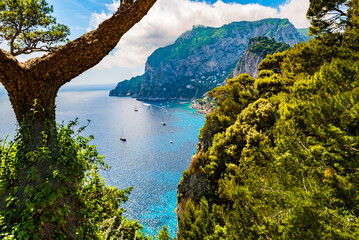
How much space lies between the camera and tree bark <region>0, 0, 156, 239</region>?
3.47 m

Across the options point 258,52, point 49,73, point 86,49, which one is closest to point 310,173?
point 86,49

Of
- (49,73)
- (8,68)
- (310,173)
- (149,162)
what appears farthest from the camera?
(149,162)

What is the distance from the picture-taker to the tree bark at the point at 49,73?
11.4ft

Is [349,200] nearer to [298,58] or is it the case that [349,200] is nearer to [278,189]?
[278,189]

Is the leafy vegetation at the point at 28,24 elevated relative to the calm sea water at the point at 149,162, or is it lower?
elevated

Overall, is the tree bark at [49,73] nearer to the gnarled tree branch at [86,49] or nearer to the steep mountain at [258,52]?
the gnarled tree branch at [86,49]

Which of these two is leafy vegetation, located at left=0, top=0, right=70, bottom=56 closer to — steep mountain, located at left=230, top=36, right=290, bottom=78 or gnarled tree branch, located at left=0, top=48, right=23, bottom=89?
gnarled tree branch, located at left=0, top=48, right=23, bottom=89

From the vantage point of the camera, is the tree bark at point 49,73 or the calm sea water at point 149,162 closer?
the tree bark at point 49,73

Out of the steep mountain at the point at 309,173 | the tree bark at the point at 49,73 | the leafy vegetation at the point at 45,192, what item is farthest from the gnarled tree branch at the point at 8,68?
the steep mountain at the point at 309,173

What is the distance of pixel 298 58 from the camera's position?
15086 mm

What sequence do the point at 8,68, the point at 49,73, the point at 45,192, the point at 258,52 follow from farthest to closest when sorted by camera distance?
the point at 258,52
the point at 49,73
the point at 8,68
the point at 45,192

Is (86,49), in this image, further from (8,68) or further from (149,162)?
(149,162)

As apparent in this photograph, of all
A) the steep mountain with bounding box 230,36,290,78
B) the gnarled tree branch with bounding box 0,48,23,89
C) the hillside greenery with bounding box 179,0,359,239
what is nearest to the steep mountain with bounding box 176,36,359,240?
the hillside greenery with bounding box 179,0,359,239

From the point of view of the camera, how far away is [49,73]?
3.72 m
